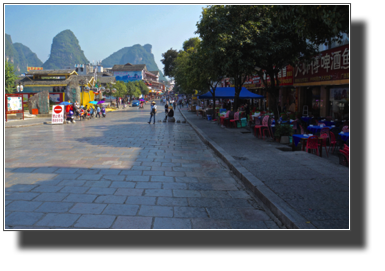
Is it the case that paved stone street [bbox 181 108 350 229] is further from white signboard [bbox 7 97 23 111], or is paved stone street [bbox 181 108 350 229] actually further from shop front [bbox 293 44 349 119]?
white signboard [bbox 7 97 23 111]

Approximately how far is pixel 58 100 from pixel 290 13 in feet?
138

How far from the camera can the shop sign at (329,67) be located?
15.7 m

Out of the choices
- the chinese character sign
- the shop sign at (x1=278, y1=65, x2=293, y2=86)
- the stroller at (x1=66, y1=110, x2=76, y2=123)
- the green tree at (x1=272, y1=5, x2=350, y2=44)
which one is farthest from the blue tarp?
the chinese character sign

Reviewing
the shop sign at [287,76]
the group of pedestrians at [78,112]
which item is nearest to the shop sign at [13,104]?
the group of pedestrians at [78,112]

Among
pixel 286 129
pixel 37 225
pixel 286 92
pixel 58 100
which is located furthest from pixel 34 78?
pixel 37 225

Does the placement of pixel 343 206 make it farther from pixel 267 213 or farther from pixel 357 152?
pixel 357 152

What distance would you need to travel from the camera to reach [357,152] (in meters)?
3.46

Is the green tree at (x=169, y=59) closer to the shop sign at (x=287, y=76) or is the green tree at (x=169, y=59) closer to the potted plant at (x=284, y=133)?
the shop sign at (x=287, y=76)

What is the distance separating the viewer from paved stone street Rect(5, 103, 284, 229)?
181 inches

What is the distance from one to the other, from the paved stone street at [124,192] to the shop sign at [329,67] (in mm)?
9627


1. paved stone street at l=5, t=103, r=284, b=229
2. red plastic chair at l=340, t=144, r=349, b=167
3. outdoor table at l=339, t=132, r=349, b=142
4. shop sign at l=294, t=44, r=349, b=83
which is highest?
shop sign at l=294, t=44, r=349, b=83

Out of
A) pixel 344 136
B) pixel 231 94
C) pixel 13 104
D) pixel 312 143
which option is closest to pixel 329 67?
pixel 231 94

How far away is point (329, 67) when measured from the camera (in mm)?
17188

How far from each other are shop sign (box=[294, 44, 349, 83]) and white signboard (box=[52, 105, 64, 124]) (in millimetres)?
16469
